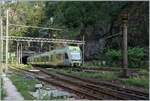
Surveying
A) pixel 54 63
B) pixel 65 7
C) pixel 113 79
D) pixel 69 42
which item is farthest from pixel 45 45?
pixel 113 79

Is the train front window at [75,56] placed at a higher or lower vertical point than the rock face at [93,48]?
lower

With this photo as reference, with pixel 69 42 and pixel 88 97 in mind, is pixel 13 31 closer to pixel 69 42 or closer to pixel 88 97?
pixel 69 42

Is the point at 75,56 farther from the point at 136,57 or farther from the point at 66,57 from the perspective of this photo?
the point at 136,57

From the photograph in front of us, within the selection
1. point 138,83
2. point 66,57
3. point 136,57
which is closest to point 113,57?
point 136,57

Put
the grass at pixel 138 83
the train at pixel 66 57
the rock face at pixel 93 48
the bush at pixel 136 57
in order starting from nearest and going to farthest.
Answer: the grass at pixel 138 83
the bush at pixel 136 57
the train at pixel 66 57
the rock face at pixel 93 48

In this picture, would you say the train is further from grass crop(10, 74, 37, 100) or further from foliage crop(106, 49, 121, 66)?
grass crop(10, 74, 37, 100)

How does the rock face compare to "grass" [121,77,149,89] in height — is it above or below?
above

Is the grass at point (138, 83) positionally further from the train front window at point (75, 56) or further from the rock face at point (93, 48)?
the rock face at point (93, 48)

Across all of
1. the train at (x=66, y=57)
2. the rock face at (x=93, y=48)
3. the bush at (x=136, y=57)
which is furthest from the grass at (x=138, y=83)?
the rock face at (x=93, y=48)

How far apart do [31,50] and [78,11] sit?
5498 centimetres

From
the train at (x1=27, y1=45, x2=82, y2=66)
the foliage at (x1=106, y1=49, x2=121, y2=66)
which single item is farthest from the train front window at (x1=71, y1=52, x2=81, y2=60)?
the foliage at (x1=106, y1=49, x2=121, y2=66)

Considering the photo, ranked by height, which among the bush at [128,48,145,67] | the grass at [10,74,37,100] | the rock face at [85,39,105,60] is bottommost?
the grass at [10,74,37,100]

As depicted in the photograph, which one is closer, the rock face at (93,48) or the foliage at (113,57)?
the foliage at (113,57)

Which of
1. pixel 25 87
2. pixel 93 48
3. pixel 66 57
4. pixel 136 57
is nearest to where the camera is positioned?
pixel 25 87
